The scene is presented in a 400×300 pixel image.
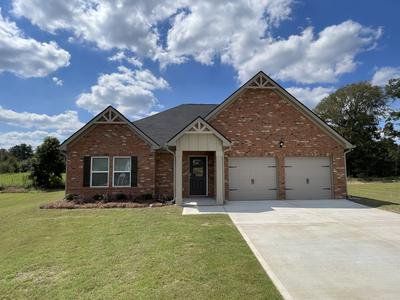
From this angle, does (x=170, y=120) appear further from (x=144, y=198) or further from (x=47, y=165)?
(x=47, y=165)

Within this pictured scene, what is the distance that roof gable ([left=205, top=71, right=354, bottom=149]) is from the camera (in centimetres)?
1595

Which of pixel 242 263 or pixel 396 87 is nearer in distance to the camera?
pixel 242 263

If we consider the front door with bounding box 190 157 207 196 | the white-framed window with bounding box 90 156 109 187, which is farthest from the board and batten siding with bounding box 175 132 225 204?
the white-framed window with bounding box 90 156 109 187

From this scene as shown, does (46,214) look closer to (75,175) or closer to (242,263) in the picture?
(75,175)

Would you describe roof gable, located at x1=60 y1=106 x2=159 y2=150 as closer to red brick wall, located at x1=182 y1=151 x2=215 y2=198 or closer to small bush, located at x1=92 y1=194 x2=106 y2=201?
red brick wall, located at x1=182 y1=151 x2=215 y2=198

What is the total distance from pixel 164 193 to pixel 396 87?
44102 millimetres

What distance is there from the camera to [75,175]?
1528 centimetres

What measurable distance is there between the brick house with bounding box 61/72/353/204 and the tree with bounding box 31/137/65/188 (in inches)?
461

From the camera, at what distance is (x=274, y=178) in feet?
52.5

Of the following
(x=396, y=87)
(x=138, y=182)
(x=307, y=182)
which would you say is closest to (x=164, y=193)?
(x=138, y=182)

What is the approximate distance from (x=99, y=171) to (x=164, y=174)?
11.1ft

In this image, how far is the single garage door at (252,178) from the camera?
15.8m

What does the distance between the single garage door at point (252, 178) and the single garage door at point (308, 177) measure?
86 cm

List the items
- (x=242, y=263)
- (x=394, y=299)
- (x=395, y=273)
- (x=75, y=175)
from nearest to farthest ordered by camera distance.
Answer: (x=394, y=299) → (x=395, y=273) → (x=242, y=263) → (x=75, y=175)
